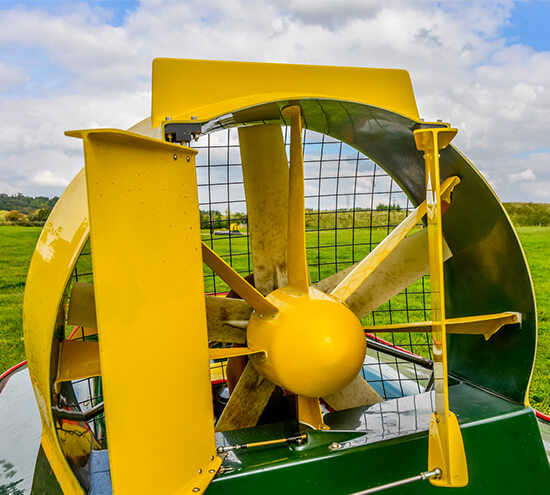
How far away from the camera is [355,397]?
6.59ft

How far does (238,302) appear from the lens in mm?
1877

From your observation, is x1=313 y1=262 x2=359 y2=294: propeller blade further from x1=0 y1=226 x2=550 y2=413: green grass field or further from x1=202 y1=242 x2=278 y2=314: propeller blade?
x1=202 y1=242 x2=278 y2=314: propeller blade

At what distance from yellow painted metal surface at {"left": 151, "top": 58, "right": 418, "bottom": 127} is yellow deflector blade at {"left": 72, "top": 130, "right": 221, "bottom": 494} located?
0.20 m

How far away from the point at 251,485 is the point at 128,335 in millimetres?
616

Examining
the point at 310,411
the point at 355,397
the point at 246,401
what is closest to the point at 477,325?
the point at 355,397

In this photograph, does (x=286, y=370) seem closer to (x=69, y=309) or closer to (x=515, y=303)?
(x=69, y=309)

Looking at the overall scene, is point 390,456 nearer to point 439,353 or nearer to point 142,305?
point 439,353

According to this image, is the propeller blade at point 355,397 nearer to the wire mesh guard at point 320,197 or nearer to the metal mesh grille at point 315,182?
the wire mesh guard at point 320,197

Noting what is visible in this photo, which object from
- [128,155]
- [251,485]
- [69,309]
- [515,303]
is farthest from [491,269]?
[69,309]

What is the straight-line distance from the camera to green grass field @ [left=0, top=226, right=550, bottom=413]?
351 cm

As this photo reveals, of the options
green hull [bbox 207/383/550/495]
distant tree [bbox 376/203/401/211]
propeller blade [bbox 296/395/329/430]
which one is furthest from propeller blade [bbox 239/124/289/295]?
distant tree [bbox 376/203/401/211]

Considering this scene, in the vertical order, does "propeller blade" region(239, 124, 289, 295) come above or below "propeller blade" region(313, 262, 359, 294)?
above

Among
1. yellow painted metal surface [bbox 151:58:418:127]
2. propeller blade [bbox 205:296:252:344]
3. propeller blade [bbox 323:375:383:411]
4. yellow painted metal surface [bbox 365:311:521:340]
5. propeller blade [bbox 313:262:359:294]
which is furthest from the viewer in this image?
propeller blade [bbox 313:262:359:294]

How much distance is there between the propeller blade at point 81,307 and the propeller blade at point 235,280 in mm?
A: 462
